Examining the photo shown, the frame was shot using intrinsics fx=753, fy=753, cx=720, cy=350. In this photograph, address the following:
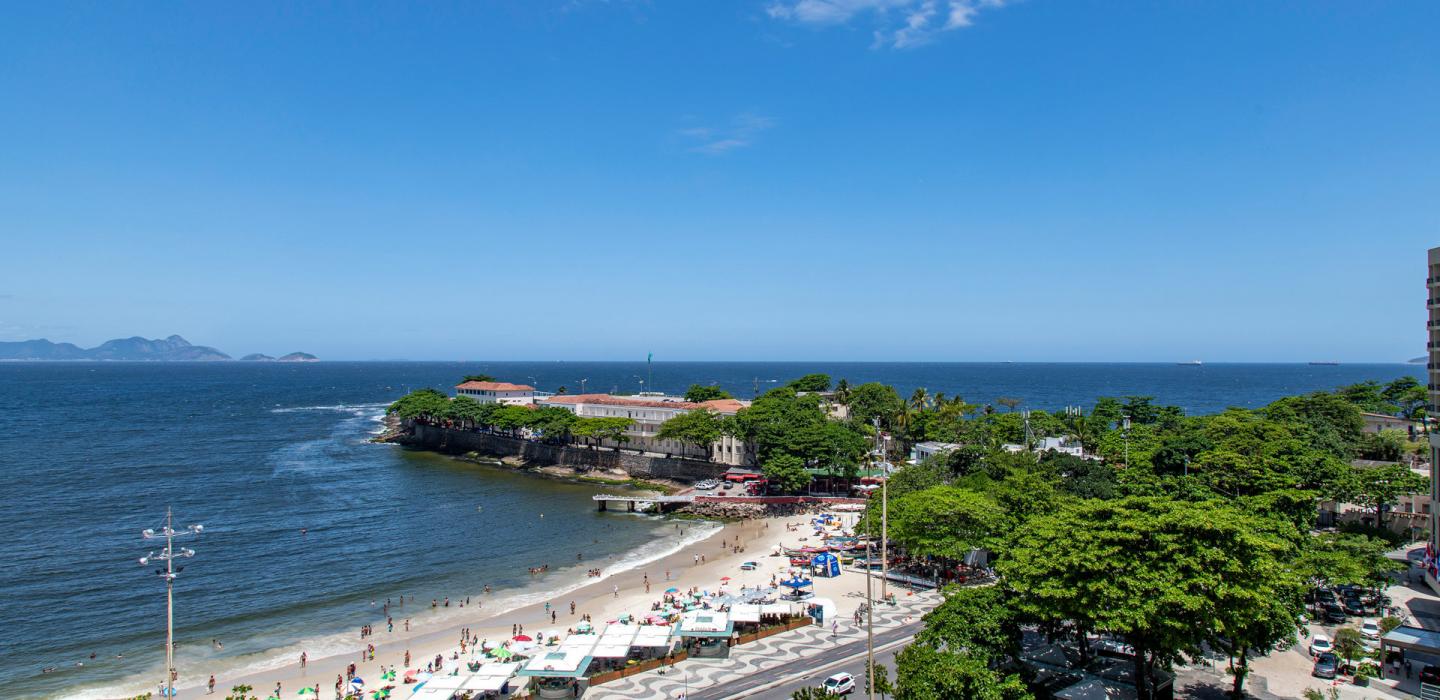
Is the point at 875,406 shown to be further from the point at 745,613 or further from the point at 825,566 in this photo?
the point at 745,613

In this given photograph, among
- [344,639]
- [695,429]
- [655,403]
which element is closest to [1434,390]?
[344,639]

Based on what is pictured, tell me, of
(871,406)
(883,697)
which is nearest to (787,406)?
(871,406)

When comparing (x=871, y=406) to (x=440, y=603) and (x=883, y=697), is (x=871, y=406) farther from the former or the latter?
(x=883, y=697)

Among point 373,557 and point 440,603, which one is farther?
point 373,557

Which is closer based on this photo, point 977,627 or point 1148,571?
point 1148,571

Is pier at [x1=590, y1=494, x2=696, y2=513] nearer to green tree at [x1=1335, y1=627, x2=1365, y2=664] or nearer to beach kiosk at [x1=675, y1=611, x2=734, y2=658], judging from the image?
beach kiosk at [x1=675, y1=611, x2=734, y2=658]

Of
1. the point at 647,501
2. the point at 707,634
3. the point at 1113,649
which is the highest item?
the point at 1113,649

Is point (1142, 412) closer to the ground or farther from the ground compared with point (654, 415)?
farther from the ground

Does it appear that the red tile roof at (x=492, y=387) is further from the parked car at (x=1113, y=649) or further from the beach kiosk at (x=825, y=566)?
the parked car at (x=1113, y=649)
